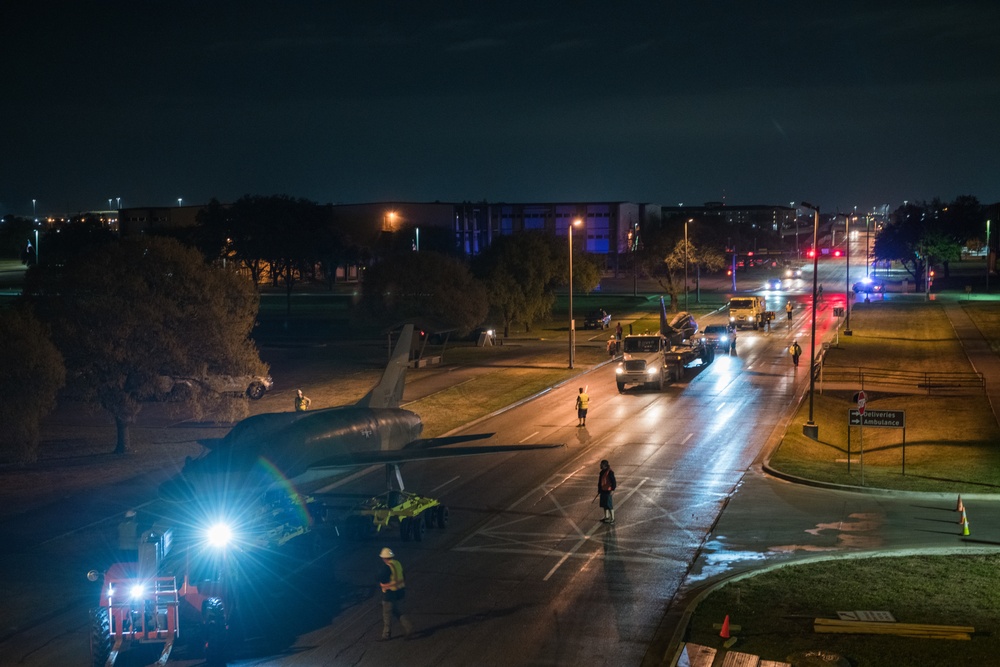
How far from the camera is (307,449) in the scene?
2370 cm

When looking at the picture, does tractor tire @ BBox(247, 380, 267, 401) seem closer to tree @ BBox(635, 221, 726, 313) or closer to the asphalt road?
the asphalt road

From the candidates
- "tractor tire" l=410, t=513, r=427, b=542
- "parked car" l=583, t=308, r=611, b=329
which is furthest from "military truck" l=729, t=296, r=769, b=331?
"tractor tire" l=410, t=513, r=427, b=542

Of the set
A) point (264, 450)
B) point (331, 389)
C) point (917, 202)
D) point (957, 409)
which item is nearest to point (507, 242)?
point (331, 389)

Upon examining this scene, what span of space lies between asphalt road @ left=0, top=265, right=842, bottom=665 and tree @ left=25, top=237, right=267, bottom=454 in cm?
514

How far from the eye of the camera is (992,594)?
739 inches

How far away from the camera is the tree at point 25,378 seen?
28719mm

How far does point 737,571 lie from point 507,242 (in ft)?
198

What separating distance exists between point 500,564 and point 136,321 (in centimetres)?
1728

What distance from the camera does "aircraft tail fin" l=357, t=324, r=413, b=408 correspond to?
28656 mm

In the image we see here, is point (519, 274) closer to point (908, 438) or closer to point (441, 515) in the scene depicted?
point (908, 438)

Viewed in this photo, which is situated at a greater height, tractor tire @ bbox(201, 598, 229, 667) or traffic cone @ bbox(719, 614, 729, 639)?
tractor tire @ bbox(201, 598, 229, 667)

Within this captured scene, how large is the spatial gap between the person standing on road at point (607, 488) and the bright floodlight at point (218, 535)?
9.78m

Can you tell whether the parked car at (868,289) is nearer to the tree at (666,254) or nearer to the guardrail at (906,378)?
the tree at (666,254)

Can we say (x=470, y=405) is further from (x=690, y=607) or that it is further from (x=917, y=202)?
(x=917, y=202)
